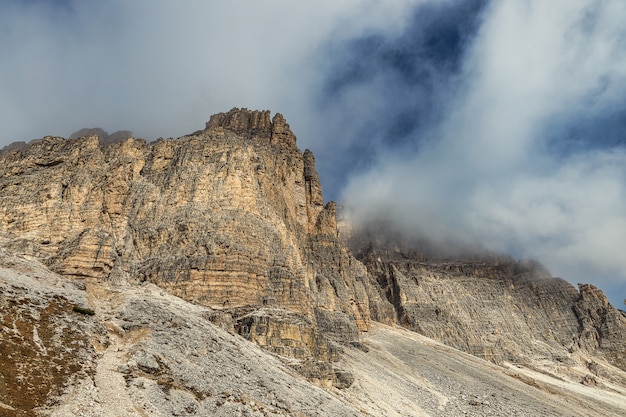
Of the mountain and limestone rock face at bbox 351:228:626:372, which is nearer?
the mountain

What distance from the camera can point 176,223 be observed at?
77.7 m

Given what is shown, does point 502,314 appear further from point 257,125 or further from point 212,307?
point 212,307

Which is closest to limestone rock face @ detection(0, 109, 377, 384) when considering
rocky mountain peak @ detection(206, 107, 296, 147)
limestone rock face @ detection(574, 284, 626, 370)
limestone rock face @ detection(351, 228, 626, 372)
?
rocky mountain peak @ detection(206, 107, 296, 147)

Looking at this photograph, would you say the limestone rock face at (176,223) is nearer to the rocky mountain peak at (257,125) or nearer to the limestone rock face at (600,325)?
the rocky mountain peak at (257,125)

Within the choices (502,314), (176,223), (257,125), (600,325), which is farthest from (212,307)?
(600,325)

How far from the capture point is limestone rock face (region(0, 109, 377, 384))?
219 feet

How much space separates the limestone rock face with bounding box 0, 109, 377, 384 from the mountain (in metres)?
0.30

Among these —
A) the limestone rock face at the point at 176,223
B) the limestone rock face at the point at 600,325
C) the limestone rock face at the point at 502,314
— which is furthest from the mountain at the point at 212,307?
the limestone rock face at the point at 600,325

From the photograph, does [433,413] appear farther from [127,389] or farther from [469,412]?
[127,389]

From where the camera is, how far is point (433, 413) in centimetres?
5422

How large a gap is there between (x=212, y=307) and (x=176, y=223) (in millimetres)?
19561

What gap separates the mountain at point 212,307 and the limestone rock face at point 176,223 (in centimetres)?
30

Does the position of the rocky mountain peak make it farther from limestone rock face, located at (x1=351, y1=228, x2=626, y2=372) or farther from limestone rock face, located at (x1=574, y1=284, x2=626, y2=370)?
limestone rock face, located at (x1=574, y1=284, x2=626, y2=370)

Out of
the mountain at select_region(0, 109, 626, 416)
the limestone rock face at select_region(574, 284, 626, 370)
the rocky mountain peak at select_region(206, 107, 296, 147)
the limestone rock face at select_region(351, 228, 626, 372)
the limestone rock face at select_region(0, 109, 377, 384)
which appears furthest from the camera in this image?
the limestone rock face at select_region(574, 284, 626, 370)
